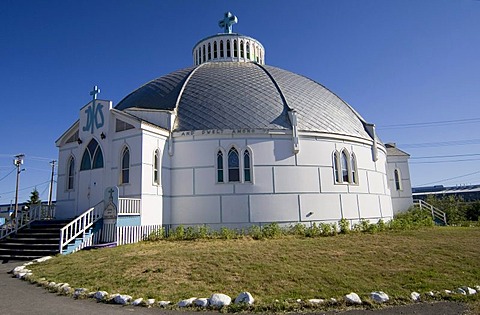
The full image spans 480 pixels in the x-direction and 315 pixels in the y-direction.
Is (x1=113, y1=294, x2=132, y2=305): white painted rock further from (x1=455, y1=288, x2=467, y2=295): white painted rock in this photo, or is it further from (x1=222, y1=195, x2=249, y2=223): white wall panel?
(x1=222, y1=195, x2=249, y2=223): white wall panel

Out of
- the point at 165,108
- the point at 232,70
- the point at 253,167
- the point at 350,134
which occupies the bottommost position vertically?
the point at 253,167

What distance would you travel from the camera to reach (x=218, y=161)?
17.4m

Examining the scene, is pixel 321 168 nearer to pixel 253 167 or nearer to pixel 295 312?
Answer: pixel 253 167

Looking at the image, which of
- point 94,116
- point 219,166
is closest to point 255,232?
point 219,166

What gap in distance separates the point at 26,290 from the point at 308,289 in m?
6.75

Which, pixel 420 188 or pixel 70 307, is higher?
pixel 420 188

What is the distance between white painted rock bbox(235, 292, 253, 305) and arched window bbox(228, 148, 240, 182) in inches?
408

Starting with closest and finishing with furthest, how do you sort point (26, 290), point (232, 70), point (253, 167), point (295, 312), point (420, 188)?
point (295, 312), point (26, 290), point (253, 167), point (232, 70), point (420, 188)

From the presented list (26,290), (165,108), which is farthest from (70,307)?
(165,108)

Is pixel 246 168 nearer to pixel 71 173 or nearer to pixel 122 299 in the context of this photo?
pixel 71 173

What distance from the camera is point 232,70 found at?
73.2 feet

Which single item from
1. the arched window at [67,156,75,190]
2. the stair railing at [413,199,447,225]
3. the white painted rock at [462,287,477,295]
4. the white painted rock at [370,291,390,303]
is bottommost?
the white painted rock at [462,287,477,295]

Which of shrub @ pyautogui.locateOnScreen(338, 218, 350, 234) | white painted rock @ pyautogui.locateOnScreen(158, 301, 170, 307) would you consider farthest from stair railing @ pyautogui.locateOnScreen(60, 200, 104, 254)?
shrub @ pyautogui.locateOnScreen(338, 218, 350, 234)

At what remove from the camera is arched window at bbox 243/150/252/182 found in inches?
679
